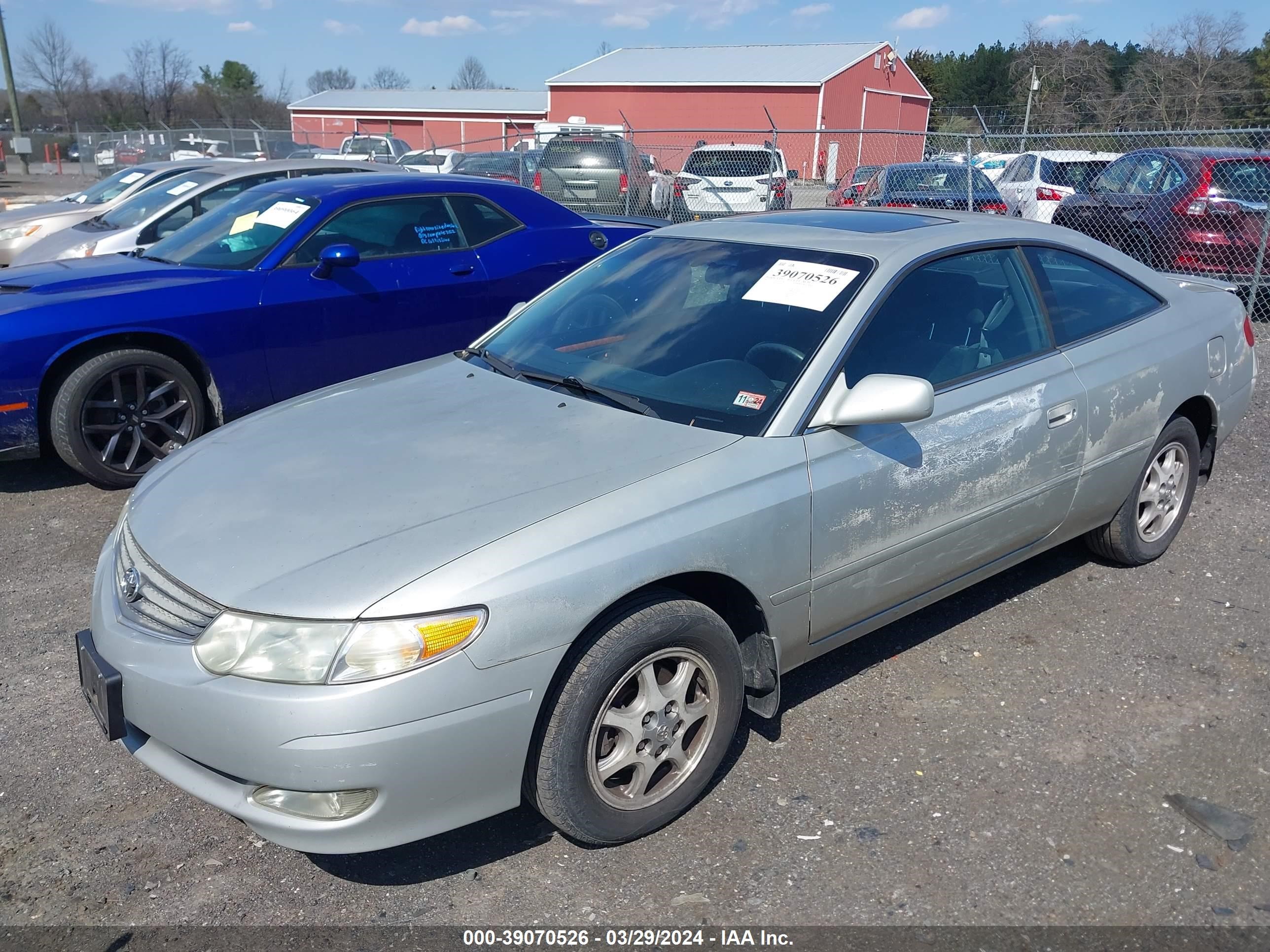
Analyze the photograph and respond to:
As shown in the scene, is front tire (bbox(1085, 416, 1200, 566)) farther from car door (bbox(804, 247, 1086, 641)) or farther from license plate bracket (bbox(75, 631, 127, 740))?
license plate bracket (bbox(75, 631, 127, 740))

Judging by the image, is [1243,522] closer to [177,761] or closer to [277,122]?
[177,761]

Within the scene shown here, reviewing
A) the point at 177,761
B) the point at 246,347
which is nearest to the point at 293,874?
the point at 177,761

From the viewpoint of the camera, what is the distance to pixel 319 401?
3686 mm

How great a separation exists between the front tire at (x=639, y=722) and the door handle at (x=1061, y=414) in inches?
61.8

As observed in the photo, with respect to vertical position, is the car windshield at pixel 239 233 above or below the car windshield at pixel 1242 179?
below

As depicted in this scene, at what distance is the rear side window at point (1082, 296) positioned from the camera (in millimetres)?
4004

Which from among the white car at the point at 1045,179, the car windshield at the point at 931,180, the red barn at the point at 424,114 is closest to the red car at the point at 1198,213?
the white car at the point at 1045,179

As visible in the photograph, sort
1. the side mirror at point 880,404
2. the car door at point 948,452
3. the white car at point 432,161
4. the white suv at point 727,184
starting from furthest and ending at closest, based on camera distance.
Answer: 1. the white car at point 432,161
2. the white suv at point 727,184
3. the car door at point 948,452
4. the side mirror at point 880,404

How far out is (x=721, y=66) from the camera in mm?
43719

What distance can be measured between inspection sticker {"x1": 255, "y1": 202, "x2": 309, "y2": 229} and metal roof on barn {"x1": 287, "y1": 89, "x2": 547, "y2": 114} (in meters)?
47.4

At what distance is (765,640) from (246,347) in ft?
12.9

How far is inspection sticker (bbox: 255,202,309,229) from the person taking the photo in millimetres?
6195

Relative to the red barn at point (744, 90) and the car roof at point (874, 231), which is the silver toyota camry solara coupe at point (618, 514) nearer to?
the car roof at point (874, 231)

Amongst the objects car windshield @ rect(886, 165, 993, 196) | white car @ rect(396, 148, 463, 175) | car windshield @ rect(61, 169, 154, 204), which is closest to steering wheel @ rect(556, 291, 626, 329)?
car windshield @ rect(886, 165, 993, 196)
